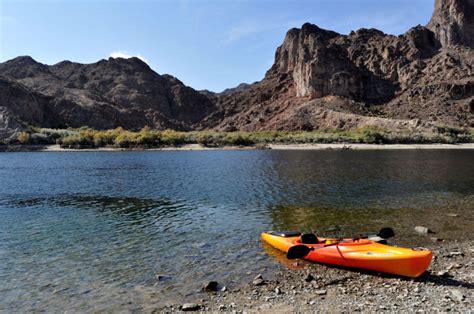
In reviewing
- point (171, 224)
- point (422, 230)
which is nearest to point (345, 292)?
point (422, 230)

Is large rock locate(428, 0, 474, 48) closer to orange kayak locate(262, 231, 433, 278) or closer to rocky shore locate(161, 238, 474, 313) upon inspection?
orange kayak locate(262, 231, 433, 278)

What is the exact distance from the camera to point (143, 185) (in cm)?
3219

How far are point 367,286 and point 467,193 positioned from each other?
18.9m

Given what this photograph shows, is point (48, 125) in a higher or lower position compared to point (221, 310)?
higher

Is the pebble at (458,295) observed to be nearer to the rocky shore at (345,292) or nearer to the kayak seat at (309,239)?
the rocky shore at (345,292)

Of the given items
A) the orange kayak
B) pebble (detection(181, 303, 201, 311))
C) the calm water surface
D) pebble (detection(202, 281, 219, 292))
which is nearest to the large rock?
the calm water surface

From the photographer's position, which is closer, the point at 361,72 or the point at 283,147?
the point at 283,147

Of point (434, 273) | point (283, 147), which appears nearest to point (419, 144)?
point (283, 147)

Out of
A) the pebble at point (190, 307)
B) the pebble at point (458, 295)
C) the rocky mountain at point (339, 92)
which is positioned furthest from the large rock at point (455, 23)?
the pebble at point (190, 307)

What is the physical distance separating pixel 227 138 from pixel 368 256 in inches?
3677

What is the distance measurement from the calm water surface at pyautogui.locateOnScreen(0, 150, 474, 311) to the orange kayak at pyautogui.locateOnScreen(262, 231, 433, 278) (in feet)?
4.23

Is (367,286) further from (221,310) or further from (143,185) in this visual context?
(143,185)

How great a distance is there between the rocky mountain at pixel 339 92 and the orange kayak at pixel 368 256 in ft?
325

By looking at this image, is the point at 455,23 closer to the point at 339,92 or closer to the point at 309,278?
the point at 339,92
